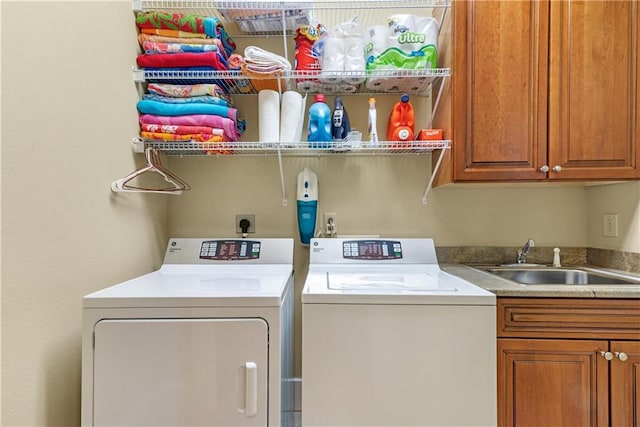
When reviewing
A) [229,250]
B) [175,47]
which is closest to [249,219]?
[229,250]

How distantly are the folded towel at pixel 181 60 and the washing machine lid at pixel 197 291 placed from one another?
3.35ft

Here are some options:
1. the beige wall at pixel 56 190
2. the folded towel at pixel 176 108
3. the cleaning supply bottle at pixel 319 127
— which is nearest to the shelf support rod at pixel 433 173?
the cleaning supply bottle at pixel 319 127

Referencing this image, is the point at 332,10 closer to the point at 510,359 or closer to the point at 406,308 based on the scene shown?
the point at 406,308

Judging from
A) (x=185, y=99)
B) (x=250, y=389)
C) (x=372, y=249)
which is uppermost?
(x=185, y=99)

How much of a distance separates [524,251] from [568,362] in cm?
71

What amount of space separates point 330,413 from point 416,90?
5.38 feet

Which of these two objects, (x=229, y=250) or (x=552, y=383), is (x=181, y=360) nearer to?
(x=229, y=250)

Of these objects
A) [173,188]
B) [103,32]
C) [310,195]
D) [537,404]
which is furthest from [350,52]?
[537,404]

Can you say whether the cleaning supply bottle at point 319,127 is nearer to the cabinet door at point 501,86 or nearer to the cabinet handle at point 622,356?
the cabinet door at point 501,86

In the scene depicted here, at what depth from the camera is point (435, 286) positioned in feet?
4.28

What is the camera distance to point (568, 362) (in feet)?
4.24

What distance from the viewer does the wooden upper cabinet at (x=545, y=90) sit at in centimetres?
153

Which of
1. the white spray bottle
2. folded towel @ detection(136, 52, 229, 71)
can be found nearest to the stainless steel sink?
the white spray bottle

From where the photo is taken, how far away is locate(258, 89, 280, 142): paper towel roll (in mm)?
1737
